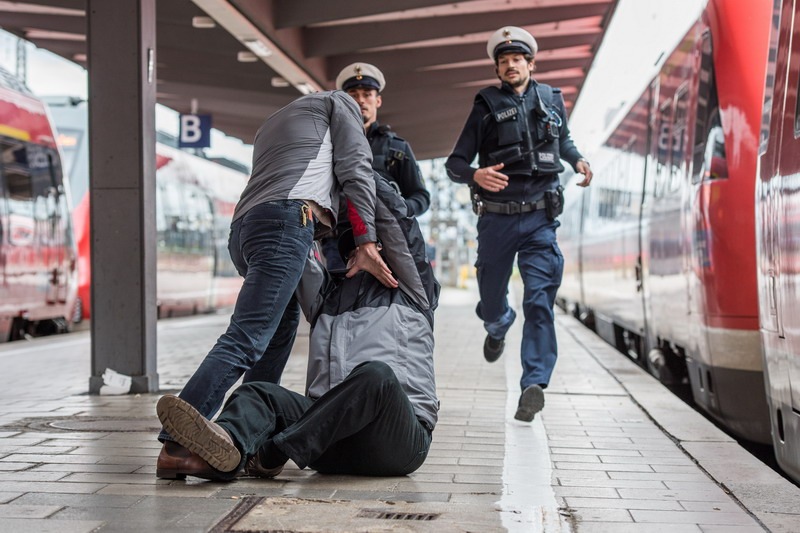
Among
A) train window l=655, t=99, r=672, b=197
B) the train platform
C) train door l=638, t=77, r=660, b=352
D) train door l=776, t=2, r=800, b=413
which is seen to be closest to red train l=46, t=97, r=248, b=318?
train door l=638, t=77, r=660, b=352

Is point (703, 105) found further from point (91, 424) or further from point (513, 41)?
point (91, 424)

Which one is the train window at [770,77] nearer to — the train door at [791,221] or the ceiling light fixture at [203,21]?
the train door at [791,221]

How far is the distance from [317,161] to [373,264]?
546 mm

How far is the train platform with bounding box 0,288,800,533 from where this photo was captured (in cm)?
385

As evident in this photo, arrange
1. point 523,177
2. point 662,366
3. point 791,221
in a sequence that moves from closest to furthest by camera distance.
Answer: point 791,221, point 523,177, point 662,366

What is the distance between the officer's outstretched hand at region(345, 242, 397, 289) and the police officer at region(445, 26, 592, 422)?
190 centimetres

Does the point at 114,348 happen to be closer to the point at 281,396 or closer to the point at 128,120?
the point at 128,120

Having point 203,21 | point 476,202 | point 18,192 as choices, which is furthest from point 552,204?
point 18,192

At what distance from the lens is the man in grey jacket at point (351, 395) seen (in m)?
4.32

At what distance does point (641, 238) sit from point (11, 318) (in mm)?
9792

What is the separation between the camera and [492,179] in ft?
21.4

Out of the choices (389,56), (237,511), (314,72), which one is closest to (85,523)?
(237,511)

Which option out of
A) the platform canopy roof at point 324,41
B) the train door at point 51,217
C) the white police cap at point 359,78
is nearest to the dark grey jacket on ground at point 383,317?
the white police cap at point 359,78

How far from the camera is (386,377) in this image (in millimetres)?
4336
